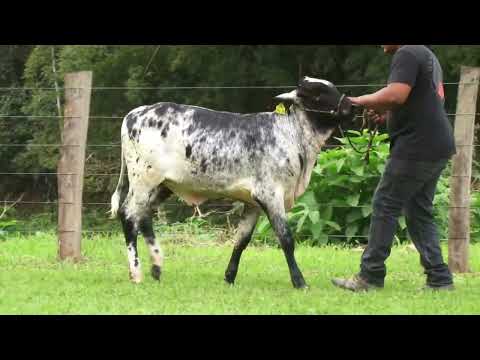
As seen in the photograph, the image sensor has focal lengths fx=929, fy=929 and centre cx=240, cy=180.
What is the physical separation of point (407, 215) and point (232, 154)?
141cm

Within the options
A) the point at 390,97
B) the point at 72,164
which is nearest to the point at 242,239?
the point at 390,97

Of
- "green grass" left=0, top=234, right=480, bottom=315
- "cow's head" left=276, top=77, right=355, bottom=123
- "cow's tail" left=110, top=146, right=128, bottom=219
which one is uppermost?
"cow's head" left=276, top=77, right=355, bottom=123

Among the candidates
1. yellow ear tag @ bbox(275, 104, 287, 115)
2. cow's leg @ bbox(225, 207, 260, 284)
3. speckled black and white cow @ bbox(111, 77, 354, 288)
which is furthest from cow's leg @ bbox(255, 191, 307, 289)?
yellow ear tag @ bbox(275, 104, 287, 115)

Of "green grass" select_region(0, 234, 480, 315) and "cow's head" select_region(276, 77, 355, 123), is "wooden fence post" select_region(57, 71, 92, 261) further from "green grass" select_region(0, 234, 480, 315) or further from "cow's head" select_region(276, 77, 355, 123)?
"cow's head" select_region(276, 77, 355, 123)

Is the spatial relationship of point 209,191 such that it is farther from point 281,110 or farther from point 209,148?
point 281,110

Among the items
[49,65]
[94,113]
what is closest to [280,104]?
[94,113]

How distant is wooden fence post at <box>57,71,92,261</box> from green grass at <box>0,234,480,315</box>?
0.24 m

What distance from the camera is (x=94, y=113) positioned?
67.1 feet

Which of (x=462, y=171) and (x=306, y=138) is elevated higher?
(x=306, y=138)

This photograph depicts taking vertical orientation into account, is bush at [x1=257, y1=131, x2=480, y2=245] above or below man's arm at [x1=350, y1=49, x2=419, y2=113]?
below

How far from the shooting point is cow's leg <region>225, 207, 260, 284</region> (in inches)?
289

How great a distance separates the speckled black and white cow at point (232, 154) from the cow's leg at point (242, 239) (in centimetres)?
1

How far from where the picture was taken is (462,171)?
8148 mm

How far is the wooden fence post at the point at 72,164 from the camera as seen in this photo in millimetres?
8602
